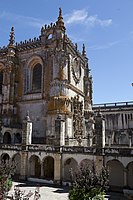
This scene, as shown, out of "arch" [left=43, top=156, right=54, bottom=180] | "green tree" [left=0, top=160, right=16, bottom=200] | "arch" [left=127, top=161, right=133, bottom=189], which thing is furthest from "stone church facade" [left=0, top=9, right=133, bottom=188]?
"green tree" [left=0, top=160, right=16, bottom=200]

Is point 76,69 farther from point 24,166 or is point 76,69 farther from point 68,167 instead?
point 24,166

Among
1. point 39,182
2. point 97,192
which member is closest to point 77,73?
point 39,182

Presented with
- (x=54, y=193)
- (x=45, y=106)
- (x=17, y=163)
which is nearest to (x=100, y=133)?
(x=54, y=193)

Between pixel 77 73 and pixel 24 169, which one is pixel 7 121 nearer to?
pixel 24 169

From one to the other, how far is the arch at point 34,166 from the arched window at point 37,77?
1254 cm

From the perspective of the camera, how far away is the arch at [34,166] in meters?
25.4

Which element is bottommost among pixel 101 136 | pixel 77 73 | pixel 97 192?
pixel 97 192

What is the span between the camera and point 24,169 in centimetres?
2461

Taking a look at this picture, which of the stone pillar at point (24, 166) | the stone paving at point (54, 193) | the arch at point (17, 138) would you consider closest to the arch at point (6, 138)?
the arch at point (17, 138)

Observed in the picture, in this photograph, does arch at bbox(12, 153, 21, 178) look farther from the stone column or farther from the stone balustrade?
the stone column

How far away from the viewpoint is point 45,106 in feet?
106

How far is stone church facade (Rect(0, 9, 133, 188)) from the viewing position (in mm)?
24750

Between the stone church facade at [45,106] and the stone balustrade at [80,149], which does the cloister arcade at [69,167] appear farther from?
the stone balustrade at [80,149]

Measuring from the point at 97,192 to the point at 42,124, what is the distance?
21.5 meters
